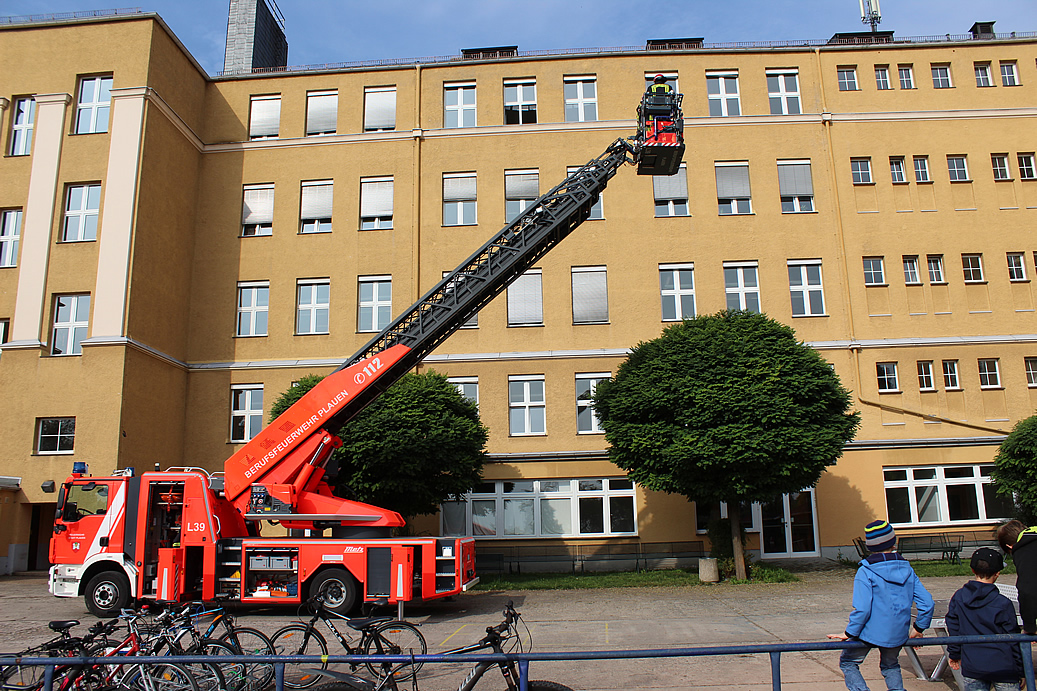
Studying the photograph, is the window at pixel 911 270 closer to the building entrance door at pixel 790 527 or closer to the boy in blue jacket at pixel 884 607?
the building entrance door at pixel 790 527

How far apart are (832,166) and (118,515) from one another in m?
22.3

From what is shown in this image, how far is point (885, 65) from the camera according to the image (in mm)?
24859

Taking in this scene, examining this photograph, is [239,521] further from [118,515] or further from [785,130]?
[785,130]

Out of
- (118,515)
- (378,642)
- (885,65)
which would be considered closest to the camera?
(378,642)

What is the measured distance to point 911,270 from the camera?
23.5 metres

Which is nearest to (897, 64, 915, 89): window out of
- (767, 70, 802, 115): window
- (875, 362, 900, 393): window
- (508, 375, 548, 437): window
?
(767, 70, 802, 115): window

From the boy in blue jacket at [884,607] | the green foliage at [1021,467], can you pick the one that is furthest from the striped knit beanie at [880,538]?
the green foliage at [1021,467]

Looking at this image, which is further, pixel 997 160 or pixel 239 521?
pixel 997 160

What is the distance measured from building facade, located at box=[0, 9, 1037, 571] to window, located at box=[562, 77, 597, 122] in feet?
0.35

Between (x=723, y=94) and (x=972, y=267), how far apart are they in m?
9.72

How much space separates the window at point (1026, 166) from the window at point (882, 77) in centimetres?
480

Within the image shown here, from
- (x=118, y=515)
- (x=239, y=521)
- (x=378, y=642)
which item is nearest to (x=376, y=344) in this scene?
(x=239, y=521)

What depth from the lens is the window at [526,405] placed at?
75.0ft

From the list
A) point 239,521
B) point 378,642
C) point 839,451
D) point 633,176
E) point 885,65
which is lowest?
point 378,642
